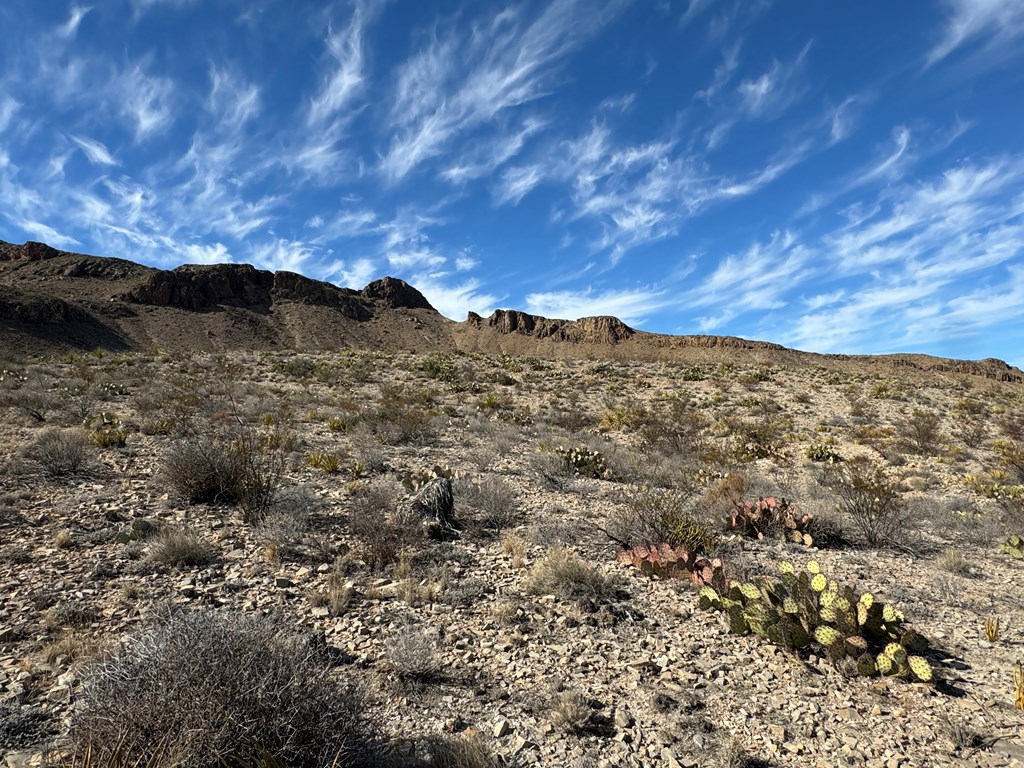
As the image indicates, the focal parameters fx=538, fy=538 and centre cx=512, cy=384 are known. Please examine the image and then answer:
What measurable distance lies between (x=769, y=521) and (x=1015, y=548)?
3153mm

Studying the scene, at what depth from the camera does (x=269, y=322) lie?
245 ft

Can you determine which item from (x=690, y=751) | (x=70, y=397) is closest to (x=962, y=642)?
(x=690, y=751)

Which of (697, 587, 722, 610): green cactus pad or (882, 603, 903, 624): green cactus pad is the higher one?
(882, 603, 903, 624): green cactus pad

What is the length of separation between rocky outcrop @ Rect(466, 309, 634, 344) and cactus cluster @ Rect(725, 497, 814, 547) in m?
70.2

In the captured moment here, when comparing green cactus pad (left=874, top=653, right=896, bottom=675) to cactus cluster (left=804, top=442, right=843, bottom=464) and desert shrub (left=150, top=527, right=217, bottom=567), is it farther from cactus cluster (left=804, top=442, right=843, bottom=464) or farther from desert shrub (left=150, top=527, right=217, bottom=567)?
cactus cluster (left=804, top=442, right=843, bottom=464)

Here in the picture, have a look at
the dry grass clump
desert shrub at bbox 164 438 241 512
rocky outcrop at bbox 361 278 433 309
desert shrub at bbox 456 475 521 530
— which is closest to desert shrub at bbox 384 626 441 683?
the dry grass clump

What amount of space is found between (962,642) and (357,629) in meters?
5.38

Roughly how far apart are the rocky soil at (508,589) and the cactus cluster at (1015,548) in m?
0.16

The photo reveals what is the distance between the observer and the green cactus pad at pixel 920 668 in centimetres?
397

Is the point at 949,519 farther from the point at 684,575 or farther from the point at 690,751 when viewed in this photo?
the point at 690,751

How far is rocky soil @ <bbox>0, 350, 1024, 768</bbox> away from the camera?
3625 mm

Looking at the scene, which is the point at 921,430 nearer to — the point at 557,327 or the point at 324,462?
A: the point at 324,462

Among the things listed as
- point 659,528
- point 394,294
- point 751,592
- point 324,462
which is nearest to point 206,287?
point 394,294

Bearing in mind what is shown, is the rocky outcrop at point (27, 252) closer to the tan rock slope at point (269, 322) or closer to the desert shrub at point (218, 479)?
the tan rock slope at point (269, 322)
